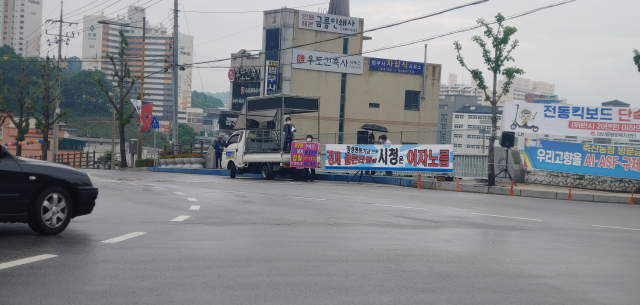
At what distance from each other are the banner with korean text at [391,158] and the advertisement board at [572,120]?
267cm

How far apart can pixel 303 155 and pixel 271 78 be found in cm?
3464

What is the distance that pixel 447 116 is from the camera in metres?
88.9

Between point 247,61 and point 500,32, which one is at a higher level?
point 247,61

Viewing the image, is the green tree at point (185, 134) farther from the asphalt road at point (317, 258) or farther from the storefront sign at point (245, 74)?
the asphalt road at point (317, 258)

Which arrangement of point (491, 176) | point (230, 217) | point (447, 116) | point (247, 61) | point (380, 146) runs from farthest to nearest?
1. point (447, 116)
2. point (247, 61)
3. point (380, 146)
4. point (491, 176)
5. point (230, 217)

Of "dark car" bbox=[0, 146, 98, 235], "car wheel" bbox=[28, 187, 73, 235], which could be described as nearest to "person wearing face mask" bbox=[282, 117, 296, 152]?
"dark car" bbox=[0, 146, 98, 235]

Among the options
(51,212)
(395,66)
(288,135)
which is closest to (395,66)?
(395,66)

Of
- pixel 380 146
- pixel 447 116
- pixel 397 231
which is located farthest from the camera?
pixel 447 116

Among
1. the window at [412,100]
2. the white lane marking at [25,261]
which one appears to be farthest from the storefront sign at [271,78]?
the white lane marking at [25,261]

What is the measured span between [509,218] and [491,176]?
10.6 metres

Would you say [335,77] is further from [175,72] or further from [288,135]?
[288,135]

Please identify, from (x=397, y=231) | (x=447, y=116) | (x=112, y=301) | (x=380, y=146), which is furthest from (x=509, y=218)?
(x=447, y=116)

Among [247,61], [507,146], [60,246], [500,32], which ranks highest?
[247,61]

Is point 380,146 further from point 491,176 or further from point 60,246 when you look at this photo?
point 60,246
